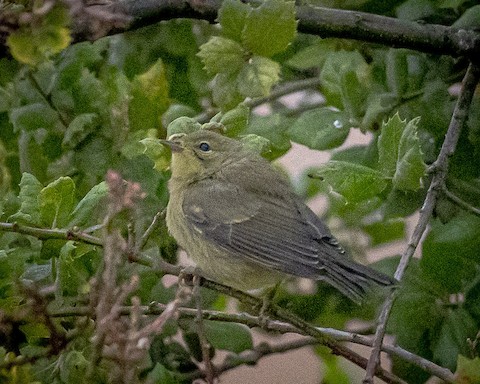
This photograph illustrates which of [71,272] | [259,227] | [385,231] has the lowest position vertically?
[385,231]

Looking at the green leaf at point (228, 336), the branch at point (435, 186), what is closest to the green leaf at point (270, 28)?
the branch at point (435, 186)

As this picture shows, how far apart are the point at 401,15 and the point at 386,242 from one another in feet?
1.19

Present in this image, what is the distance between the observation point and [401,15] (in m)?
1.21

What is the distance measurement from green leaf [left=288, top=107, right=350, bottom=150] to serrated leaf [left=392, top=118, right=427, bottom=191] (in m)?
0.15

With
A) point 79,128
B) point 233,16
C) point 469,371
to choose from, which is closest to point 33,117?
point 79,128

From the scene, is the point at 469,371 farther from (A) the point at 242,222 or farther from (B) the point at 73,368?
(A) the point at 242,222

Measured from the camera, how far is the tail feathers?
3.26ft

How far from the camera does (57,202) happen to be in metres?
0.87

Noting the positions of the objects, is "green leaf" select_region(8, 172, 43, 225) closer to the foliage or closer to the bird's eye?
the foliage

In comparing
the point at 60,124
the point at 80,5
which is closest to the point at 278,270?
the point at 60,124

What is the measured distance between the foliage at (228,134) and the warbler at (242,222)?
0.05m

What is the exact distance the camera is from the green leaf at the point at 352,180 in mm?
946

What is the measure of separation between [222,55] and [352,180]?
0.21 meters

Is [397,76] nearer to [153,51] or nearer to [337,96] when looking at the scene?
[337,96]
